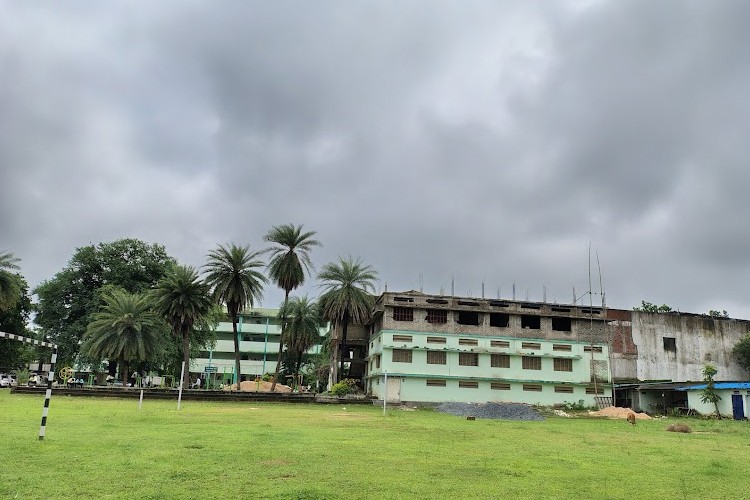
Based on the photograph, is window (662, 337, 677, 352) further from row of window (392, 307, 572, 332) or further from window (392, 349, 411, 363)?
window (392, 349, 411, 363)

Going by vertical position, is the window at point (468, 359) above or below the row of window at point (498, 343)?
below

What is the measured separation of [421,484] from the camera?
31.9 ft

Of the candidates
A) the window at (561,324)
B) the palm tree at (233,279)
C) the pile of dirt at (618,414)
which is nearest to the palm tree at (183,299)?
the palm tree at (233,279)

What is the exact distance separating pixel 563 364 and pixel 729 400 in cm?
1335

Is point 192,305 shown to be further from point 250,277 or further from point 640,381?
point 640,381

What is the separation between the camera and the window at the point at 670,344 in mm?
57906

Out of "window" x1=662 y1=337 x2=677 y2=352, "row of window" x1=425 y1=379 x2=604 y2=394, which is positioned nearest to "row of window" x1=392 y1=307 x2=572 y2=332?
"row of window" x1=425 y1=379 x2=604 y2=394

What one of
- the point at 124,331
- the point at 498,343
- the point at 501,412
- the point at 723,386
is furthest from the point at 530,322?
the point at 124,331

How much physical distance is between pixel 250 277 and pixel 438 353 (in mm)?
18677

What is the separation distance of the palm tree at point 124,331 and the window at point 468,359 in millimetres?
28143

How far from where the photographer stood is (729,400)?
44.3 m

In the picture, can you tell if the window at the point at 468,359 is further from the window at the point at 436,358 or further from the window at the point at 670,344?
the window at the point at 670,344

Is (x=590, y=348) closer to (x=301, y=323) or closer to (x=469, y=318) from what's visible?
(x=469, y=318)

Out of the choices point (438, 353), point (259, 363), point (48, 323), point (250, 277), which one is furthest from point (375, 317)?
point (259, 363)
